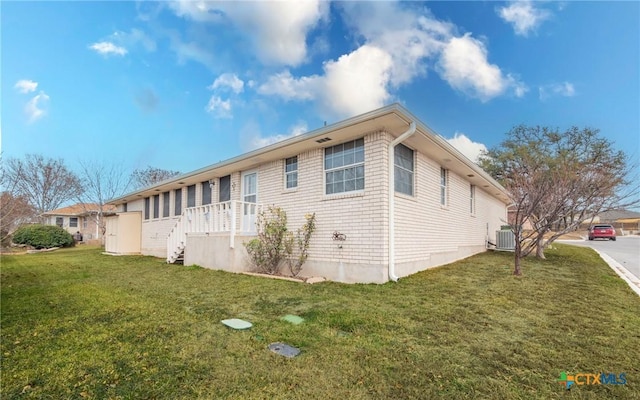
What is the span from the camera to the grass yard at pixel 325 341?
8.56 feet

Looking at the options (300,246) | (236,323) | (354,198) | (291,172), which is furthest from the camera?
(291,172)

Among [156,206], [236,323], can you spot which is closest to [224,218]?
[236,323]

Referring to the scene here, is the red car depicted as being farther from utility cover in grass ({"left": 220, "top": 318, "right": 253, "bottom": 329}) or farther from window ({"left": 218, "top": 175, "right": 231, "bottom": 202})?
utility cover in grass ({"left": 220, "top": 318, "right": 253, "bottom": 329})

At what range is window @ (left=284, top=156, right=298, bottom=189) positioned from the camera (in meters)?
9.41

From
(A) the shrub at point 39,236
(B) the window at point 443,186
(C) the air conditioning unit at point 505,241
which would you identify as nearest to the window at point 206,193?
(B) the window at point 443,186

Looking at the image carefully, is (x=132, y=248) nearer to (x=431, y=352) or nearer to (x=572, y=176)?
(x=431, y=352)

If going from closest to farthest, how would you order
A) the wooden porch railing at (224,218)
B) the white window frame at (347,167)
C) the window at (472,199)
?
1. the white window frame at (347,167)
2. the wooden porch railing at (224,218)
3. the window at (472,199)

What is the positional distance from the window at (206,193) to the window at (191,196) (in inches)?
33.9

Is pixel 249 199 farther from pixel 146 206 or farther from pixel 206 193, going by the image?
pixel 146 206

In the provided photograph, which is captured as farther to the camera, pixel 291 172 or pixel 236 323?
pixel 291 172

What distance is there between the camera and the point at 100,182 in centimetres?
2944

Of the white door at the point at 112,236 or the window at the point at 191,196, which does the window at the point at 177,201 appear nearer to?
the window at the point at 191,196

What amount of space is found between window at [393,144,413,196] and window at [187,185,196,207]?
9928 mm

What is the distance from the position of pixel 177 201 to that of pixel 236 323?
12860 millimetres
